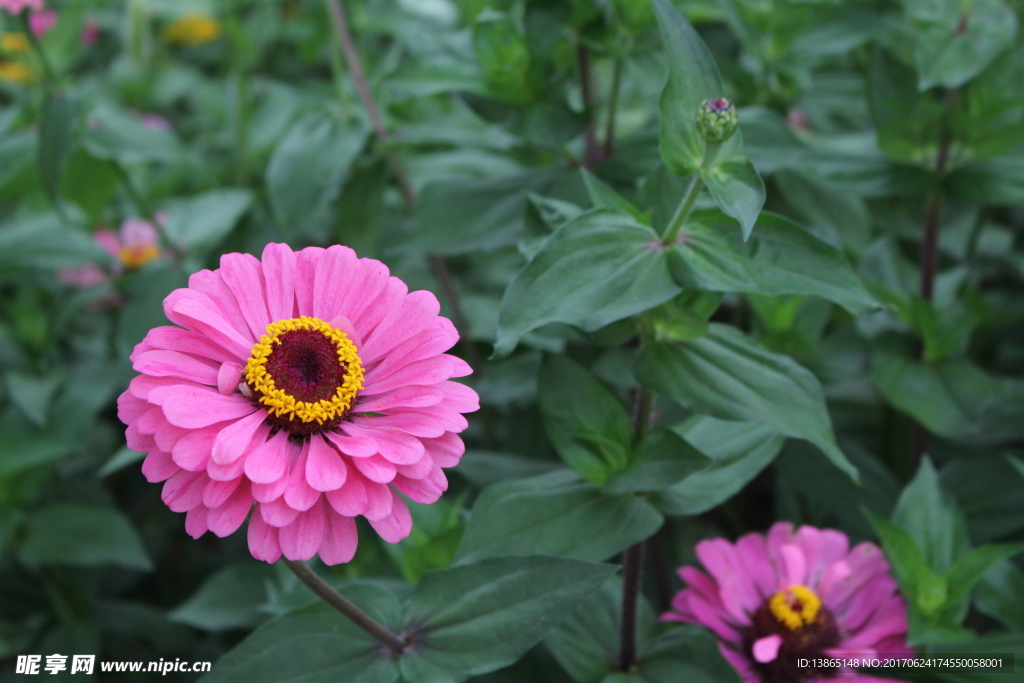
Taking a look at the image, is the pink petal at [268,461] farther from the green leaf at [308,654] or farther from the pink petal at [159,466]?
the green leaf at [308,654]

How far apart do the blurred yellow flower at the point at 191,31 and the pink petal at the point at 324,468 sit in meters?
2.13

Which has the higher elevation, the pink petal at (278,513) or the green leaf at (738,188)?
the green leaf at (738,188)

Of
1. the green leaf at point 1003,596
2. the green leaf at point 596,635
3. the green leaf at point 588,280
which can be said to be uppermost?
the green leaf at point 588,280

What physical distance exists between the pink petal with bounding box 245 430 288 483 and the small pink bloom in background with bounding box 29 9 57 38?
1.08 m

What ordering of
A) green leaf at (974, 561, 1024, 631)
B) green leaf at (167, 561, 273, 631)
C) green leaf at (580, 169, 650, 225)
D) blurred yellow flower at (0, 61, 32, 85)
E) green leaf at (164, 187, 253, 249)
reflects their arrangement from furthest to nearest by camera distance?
blurred yellow flower at (0, 61, 32, 85)
green leaf at (164, 187, 253, 249)
green leaf at (167, 561, 273, 631)
green leaf at (974, 561, 1024, 631)
green leaf at (580, 169, 650, 225)

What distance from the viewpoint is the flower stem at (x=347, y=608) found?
57cm

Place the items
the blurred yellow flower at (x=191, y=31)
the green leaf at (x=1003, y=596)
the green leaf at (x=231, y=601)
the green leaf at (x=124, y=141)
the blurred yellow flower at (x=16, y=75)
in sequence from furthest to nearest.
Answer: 1. the blurred yellow flower at (x=191, y=31)
2. the blurred yellow flower at (x=16, y=75)
3. the green leaf at (x=124, y=141)
4. the green leaf at (x=231, y=601)
5. the green leaf at (x=1003, y=596)

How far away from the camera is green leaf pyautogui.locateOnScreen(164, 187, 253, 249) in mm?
1363

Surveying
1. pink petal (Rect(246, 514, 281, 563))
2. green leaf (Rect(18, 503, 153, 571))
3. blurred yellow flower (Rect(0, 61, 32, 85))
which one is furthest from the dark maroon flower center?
blurred yellow flower (Rect(0, 61, 32, 85))

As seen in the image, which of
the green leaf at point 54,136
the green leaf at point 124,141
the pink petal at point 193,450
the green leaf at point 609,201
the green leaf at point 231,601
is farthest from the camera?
the green leaf at point 124,141

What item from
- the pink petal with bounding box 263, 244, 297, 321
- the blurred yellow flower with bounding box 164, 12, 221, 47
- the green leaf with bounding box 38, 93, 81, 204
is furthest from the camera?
the blurred yellow flower with bounding box 164, 12, 221, 47

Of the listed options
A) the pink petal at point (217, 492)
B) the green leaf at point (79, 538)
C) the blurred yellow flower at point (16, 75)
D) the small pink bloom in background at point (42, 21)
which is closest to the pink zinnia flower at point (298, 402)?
the pink petal at point (217, 492)

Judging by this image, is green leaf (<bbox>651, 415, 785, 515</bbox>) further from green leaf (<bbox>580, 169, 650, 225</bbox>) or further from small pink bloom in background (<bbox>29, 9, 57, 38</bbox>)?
small pink bloom in background (<bbox>29, 9, 57, 38</bbox>)

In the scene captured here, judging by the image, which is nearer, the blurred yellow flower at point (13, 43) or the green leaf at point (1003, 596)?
the green leaf at point (1003, 596)
